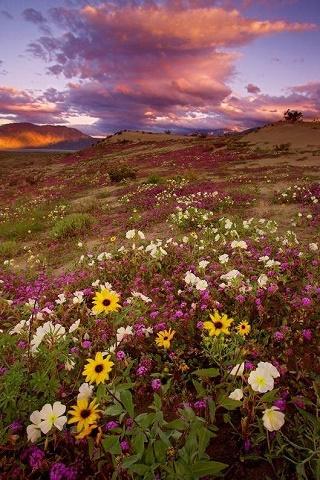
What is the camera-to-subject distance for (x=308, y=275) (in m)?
6.31

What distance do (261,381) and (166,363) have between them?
1.59 meters

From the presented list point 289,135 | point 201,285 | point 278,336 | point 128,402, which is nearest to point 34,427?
point 128,402

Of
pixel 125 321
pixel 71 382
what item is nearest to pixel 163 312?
pixel 125 321

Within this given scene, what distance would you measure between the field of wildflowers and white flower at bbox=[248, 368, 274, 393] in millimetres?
11

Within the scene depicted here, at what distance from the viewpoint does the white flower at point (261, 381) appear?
3.00 metres

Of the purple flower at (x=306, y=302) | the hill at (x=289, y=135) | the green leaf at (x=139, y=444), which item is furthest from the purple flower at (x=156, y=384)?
the hill at (x=289, y=135)

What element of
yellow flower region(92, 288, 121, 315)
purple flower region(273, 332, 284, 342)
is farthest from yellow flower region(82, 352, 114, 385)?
purple flower region(273, 332, 284, 342)

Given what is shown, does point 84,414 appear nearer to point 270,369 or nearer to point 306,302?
point 270,369

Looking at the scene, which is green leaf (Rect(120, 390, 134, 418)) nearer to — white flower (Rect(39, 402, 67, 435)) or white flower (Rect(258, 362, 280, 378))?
white flower (Rect(39, 402, 67, 435))

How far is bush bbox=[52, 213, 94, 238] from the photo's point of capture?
13294 mm

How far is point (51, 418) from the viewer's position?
9.78ft

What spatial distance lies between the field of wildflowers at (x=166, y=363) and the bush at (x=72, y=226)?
1.55 metres

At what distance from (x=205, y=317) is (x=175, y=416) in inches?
74.0

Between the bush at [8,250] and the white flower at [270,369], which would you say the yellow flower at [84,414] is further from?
the bush at [8,250]
